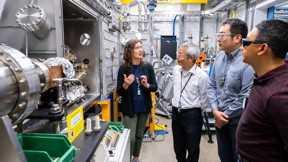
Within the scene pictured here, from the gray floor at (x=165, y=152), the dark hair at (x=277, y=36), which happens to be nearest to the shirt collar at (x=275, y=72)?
the dark hair at (x=277, y=36)

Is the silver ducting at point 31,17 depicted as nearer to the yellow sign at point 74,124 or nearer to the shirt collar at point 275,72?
the yellow sign at point 74,124

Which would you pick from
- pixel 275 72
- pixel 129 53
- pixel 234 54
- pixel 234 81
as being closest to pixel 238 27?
pixel 234 54

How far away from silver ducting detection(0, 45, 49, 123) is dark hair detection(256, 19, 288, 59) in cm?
108

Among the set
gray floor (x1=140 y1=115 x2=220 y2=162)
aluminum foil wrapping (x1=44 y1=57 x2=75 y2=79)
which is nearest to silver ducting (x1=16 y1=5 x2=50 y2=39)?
aluminum foil wrapping (x1=44 y1=57 x2=75 y2=79)

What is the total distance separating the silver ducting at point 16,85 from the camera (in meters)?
0.39

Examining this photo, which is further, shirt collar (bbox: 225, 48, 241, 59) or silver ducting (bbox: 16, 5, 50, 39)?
shirt collar (bbox: 225, 48, 241, 59)

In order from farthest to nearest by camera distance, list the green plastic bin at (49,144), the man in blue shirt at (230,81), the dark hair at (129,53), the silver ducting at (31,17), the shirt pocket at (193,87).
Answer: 1. the dark hair at (129,53)
2. the shirt pocket at (193,87)
3. the man in blue shirt at (230,81)
4. the silver ducting at (31,17)
5. the green plastic bin at (49,144)

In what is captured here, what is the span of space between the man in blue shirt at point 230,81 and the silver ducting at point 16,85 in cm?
143

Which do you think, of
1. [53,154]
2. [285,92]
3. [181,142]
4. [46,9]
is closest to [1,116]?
[53,154]

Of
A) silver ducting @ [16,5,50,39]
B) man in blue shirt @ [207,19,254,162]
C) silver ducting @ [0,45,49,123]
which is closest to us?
silver ducting @ [0,45,49,123]

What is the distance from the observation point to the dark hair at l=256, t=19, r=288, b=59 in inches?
38.4

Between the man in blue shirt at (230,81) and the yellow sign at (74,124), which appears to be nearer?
the yellow sign at (74,124)

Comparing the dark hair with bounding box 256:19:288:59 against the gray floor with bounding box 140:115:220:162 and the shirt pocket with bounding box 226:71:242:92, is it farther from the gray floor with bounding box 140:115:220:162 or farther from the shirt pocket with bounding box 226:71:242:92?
the gray floor with bounding box 140:115:220:162

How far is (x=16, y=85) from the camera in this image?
41cm
